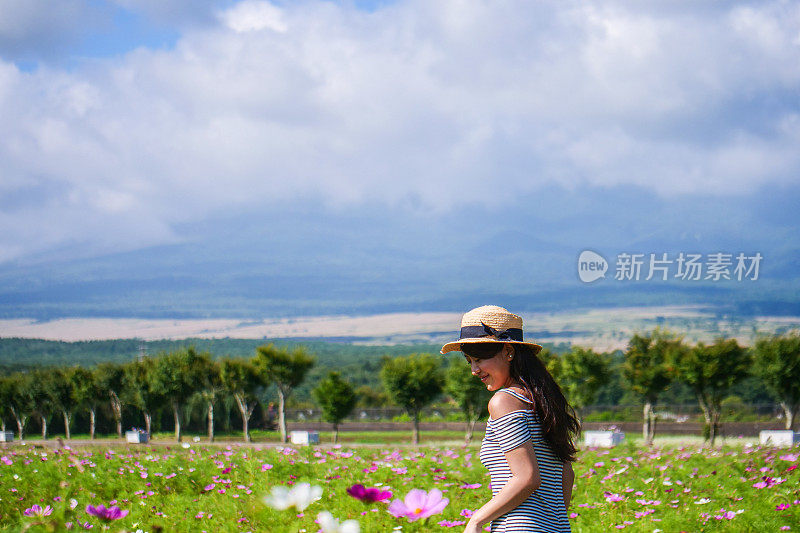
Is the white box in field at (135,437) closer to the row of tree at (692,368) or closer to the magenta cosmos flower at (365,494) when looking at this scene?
the row of tree at (692,368)

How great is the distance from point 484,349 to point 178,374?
153ft

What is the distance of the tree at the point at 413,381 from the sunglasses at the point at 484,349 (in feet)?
129

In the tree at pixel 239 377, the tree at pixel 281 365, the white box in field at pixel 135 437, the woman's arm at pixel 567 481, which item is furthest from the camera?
the tree at pixel 239 377

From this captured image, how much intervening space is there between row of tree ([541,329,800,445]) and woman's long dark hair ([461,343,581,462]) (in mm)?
27235

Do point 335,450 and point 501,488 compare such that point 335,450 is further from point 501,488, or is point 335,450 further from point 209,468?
point 501,488

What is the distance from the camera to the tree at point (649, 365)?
3478 cm

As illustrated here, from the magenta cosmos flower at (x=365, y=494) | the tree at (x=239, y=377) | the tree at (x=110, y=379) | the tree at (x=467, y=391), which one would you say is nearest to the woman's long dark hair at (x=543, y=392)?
the magenta cosmos flower at (x=365, y=494)

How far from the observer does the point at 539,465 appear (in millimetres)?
3232

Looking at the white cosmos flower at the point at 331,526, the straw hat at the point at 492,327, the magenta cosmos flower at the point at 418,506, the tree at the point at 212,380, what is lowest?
the tree at the point at 212,380

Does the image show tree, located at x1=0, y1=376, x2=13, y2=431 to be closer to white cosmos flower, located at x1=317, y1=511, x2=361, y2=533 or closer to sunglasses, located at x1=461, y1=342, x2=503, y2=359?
sunglasses, located at x1=461, y1=342, x2=503, y2=359

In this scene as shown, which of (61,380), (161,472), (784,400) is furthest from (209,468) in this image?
(61,380)

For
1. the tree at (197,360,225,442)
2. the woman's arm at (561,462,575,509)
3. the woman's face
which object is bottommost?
the tree at (197,360,225,442)

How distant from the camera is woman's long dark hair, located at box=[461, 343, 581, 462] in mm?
3205

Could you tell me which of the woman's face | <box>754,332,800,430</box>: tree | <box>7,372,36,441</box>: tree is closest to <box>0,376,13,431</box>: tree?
<box>7,372,36,441</box>: tree
